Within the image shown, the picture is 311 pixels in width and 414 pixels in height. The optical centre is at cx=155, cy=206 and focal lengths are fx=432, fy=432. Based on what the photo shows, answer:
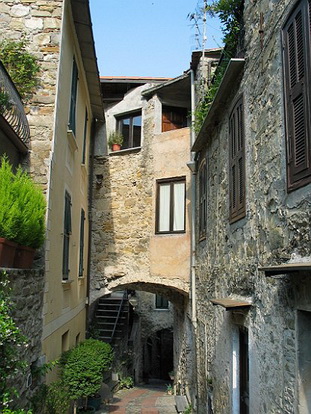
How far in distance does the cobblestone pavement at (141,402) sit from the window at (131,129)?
293 inches

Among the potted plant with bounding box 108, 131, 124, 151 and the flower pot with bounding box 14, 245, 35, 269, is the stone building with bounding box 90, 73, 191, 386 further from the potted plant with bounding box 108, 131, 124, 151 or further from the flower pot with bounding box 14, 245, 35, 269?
the flower pot with bounding box 14, 245, 35, 269

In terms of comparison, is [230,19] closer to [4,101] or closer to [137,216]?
[4,101]

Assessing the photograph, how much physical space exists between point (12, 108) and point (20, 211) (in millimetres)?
2274

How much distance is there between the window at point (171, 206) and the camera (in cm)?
1123

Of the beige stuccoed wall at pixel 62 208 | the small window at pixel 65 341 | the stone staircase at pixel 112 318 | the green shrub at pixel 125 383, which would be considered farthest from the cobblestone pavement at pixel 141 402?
the small window at pixel 65 341

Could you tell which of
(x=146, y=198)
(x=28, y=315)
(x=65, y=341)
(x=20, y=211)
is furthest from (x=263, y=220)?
(x=146, y=198)

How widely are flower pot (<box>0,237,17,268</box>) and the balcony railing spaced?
2072 millimetres

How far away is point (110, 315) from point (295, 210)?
14.6 m

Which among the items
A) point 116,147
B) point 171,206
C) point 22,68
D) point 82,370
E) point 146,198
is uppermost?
point 116,147

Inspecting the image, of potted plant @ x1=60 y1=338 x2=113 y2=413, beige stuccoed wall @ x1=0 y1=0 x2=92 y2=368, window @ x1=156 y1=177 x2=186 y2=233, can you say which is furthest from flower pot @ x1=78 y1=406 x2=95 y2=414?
window @ x1=156 y1=177 x2=186 y2=233

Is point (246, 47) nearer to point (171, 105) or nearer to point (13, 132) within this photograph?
point (13, 132)

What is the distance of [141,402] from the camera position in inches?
514

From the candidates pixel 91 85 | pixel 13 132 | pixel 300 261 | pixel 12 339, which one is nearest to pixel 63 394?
pixel 12 339

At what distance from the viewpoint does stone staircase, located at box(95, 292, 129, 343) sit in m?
15.8
